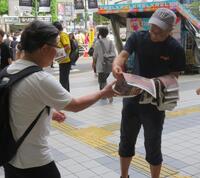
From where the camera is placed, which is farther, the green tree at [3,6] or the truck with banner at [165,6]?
the green tree at [3,6]

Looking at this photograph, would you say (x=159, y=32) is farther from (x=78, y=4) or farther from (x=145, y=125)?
(x=78, y=4)

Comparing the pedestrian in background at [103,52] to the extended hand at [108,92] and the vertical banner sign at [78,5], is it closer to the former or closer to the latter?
the extended hand at [108,92]

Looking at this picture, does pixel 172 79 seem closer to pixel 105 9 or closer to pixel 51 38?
pixel 51 38

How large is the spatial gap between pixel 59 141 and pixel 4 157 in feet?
11.2

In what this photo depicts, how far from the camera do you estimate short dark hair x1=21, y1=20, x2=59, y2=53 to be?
7.46ft

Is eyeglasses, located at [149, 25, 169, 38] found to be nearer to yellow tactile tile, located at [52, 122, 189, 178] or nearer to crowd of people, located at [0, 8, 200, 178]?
crowd of people, located at [0, 8, 200, 178]

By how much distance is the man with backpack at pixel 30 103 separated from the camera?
2266mm

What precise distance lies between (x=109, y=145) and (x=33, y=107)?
327 cm

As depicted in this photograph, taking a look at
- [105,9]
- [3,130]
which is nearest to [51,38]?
[3,130]

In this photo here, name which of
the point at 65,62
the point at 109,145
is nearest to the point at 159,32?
the point at 109,145

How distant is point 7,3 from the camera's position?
5828cm

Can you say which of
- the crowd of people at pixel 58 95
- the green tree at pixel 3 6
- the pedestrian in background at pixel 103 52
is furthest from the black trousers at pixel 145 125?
the green tree at pixel 3 6

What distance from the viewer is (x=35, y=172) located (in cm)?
239

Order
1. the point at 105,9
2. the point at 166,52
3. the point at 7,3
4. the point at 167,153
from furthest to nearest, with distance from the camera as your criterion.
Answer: the point at 7,3
the point at 105,9
the point at 167,153
the point at 166,52
